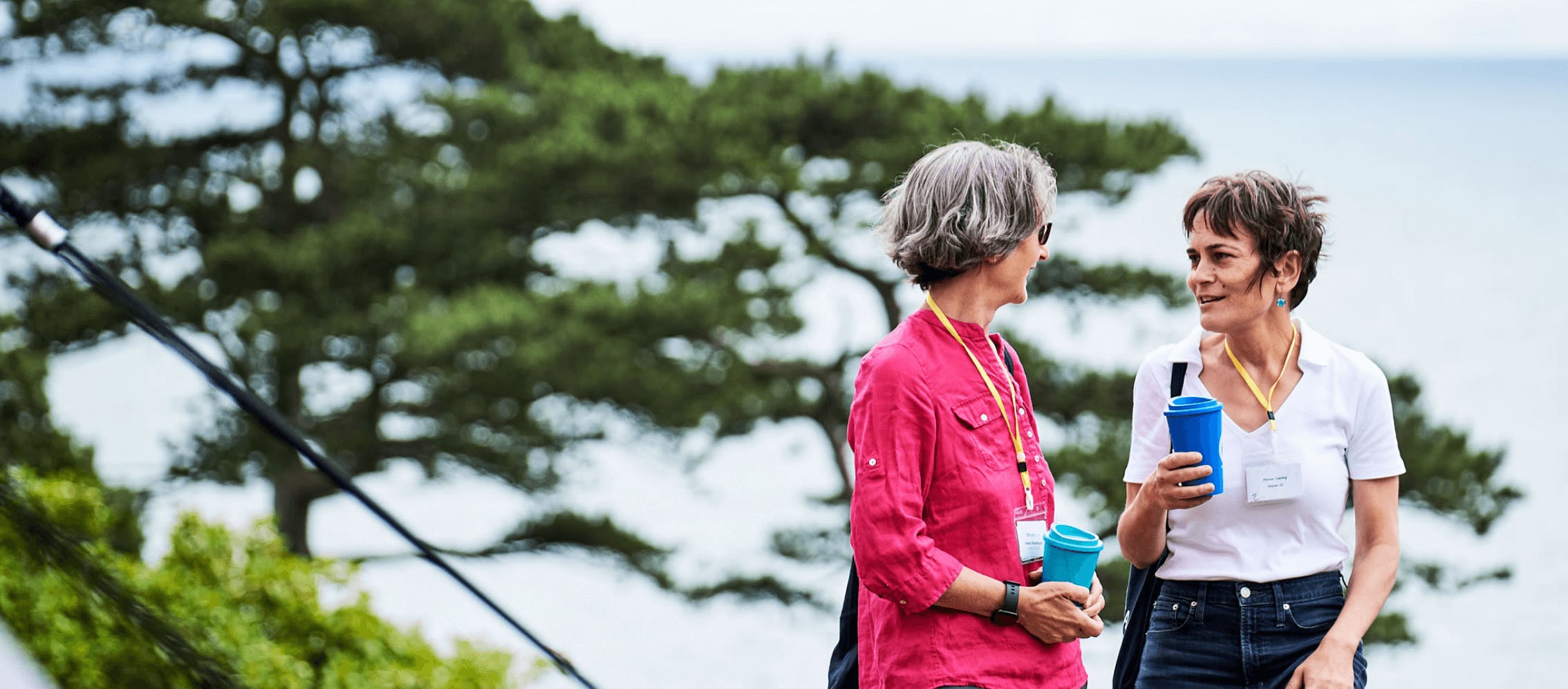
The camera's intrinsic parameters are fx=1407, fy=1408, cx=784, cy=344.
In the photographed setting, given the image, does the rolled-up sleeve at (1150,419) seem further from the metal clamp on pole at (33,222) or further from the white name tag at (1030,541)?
the metal clamp on pole at (33,222)

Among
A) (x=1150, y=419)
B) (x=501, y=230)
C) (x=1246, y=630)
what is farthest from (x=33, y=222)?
(x=501, y=230)

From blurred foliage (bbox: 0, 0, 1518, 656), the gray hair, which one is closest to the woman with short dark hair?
the gray hair

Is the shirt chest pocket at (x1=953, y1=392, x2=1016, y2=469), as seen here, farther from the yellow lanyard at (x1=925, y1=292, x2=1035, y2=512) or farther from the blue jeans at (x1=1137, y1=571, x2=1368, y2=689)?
the blue jeans at (x1=1137, y1=571, x2=1368, y2=689)

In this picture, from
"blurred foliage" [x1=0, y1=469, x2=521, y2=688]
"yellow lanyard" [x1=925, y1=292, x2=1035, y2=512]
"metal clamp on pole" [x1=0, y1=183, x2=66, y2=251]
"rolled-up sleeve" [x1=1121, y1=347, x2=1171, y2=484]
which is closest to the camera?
"metal clamp on pole" [x1=0, y1=183, x2=66, y2=251]

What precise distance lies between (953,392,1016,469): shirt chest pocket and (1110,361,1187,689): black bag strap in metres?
0.25

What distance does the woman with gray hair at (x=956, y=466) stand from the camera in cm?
140

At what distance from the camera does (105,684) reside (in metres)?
2.70

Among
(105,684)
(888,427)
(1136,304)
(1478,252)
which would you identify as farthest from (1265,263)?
(1478,252)

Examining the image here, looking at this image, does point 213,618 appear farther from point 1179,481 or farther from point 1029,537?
point 1179,481

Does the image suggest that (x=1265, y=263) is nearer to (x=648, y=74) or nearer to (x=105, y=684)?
(x=105, y=684)

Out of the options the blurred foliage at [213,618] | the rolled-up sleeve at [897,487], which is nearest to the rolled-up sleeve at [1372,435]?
the rolled-up sleeve at [897,487]

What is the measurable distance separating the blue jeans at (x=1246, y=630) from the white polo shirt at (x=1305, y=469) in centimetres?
2

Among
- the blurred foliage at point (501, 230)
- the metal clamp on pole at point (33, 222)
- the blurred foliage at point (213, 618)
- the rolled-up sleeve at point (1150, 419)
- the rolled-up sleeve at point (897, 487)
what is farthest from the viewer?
the blurred foliage at point (501, 230)

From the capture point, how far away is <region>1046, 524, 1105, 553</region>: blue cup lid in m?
1.44
